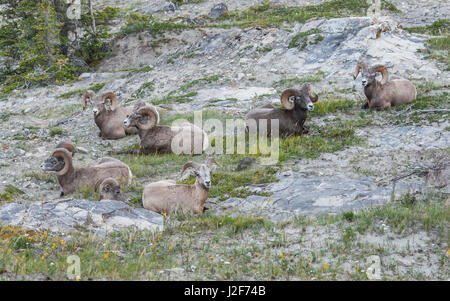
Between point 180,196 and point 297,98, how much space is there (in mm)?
5888

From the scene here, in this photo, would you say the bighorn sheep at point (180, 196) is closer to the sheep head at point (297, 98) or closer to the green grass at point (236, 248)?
the green grass at point (236, 248)

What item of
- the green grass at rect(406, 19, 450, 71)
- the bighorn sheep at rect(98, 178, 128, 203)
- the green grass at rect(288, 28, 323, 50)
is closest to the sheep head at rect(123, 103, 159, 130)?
the bighorn sheep at rect(98, 178, 128, 203)

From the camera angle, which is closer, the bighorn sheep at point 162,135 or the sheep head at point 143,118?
the bighorn sheep at point 162,135

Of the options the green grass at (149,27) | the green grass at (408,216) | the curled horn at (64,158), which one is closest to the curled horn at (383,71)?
the green grass at (408,216)

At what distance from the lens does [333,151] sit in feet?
41.8

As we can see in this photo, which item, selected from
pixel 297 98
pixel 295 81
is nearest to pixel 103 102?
pixel 297 98

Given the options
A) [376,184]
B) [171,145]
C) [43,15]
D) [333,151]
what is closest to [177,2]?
[43,15]

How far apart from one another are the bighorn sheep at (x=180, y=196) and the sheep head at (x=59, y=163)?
2.71 meters

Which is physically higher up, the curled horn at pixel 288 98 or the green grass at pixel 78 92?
the curled horn at pixel 288 98

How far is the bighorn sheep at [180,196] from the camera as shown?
10.1 meters

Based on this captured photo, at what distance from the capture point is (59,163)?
40.1 ft

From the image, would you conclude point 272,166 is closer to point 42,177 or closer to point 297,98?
point 297,98

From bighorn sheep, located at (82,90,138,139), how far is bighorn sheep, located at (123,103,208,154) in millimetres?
1930
